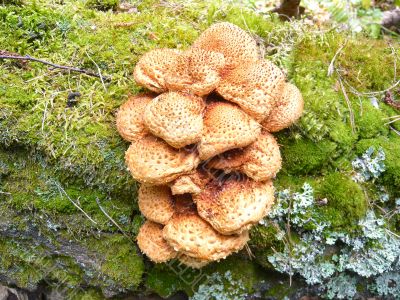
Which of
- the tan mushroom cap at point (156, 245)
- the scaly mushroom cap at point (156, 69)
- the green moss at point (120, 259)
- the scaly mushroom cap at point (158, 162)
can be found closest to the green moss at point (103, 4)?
the scaly mushroom cap at point (156, 69)

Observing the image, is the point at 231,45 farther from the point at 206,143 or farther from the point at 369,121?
the point at 369,121

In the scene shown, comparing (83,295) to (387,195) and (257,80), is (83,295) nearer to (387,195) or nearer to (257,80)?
(257,80)

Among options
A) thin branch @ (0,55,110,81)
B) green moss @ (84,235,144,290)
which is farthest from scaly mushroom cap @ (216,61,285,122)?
green moss @ (84,235,144,290)

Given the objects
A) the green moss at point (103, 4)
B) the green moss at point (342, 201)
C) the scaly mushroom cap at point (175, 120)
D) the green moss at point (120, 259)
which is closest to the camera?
the scaly mushroom cap at point (175, 120)

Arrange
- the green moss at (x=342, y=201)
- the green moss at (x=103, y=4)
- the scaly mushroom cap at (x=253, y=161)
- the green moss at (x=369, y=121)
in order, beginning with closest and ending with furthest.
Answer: the scaly mushroom cap at (x=253, y=161) < the green moss at (x=342, y=201) < the green moss at (x=369, y=121) < the green moss at (x=103, y=4)

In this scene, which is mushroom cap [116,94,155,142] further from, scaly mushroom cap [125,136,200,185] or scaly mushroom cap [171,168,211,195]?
scaly mushroom cap [171,168,211,195]

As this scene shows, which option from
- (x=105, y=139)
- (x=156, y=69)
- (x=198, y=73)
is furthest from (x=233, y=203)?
(x=105, y=139)

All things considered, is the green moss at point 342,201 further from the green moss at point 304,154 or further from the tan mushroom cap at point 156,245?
the tan mushroom cap at point 156,245

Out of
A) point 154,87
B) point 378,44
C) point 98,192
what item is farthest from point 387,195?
point 98,192
